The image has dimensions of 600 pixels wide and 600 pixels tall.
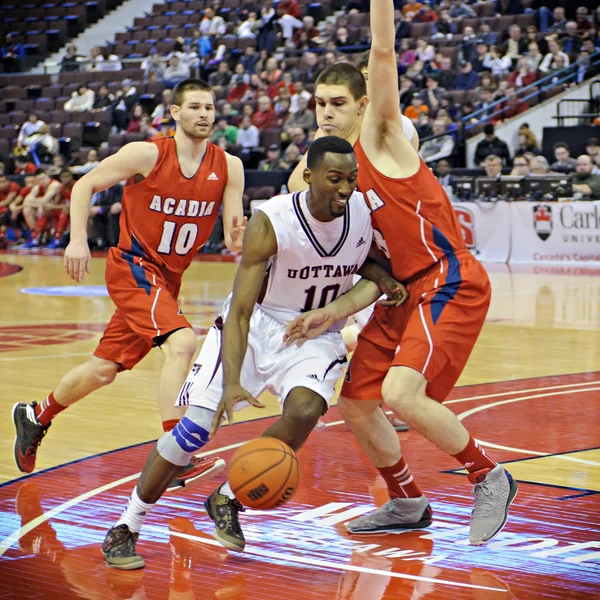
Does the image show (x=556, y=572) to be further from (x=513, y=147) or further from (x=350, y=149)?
(x=513, y=147)

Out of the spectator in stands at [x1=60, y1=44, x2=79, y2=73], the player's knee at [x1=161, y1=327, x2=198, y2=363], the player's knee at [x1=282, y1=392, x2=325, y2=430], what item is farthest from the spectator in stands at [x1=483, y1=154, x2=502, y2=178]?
the spectator in stands at [x1=60, y1=44, x2=79, y2=73]

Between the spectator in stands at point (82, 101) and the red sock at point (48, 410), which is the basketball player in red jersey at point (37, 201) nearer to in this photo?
the spectator in stands at point (82, 101)

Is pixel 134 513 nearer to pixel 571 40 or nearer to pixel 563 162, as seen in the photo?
pixel 563 162

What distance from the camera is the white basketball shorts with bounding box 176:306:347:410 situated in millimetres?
4121

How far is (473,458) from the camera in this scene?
4.37 meters

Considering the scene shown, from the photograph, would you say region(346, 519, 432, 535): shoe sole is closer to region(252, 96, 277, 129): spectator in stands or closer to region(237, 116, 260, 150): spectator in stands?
region(237, 116, 260, 150): spectator in stands

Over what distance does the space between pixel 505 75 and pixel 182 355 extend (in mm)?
15649

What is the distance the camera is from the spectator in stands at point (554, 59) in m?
19.1

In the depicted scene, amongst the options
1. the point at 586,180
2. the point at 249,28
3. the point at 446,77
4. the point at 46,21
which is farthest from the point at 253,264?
the point at 46,21

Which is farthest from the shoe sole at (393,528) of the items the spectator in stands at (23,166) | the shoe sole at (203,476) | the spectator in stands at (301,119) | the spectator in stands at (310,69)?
the spectator in stands at (23,166)

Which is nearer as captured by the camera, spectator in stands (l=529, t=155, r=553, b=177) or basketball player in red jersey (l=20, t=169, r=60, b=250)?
spectator in stands (l=529, t=155, r=553, b=177)

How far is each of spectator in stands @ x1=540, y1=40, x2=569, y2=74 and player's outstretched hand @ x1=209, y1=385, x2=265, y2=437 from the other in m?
16.4

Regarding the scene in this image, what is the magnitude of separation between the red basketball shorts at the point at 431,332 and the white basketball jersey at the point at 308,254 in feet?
0.69

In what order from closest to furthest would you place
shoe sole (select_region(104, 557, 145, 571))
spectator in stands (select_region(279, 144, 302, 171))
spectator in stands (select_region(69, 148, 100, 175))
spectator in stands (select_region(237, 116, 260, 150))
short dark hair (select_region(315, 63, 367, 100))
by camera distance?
1. shoe sole (select_region(104, 557, 145, 571))
2. short dark hair (select_region(315, 63, 367, 100))
3. spectator in stands (select_region(279, 144, 302, 171))
4. spectator in stands (select_region(237, 116, 260, 150))
5. spectator in stands (select_region(69, 148, 100, 175))
